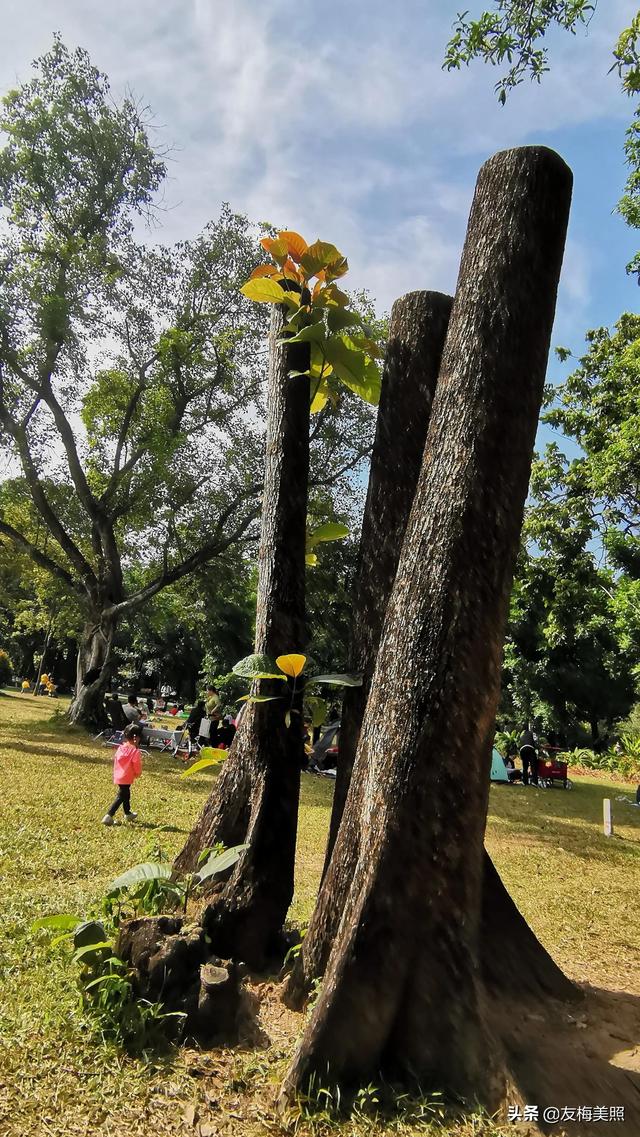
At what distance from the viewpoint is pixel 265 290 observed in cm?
349

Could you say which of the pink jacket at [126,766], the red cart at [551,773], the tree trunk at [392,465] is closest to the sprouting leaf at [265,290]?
the tree trunk at [392,465]

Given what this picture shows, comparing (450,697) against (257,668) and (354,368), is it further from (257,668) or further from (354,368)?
(354,368)

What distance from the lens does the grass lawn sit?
2.39 m

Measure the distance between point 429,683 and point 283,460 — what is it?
1.68m

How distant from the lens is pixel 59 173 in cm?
1616

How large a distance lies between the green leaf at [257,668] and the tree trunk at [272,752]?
0.12 metres

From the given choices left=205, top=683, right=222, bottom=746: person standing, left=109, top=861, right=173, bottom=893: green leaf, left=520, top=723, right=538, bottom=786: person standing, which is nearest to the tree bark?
left=109, top=861, right=173, bottom=893: green leaf

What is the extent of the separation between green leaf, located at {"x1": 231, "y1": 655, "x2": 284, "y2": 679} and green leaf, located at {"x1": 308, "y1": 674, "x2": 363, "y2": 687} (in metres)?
0.21

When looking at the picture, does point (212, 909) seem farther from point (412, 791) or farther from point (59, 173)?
point (59, 173)

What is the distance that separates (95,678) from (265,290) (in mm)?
15967

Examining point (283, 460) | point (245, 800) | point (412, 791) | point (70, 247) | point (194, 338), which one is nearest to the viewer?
point (412, 791)

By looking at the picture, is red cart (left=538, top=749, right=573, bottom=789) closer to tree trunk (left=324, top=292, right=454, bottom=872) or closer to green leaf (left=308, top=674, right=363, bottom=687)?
tree trunk (left=324, top=292, right=454, bottom=872)

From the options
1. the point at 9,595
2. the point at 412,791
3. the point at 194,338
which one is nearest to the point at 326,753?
the point at 194,338

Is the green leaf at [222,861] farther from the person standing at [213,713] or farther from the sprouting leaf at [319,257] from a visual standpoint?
the person standing at [213,713]
